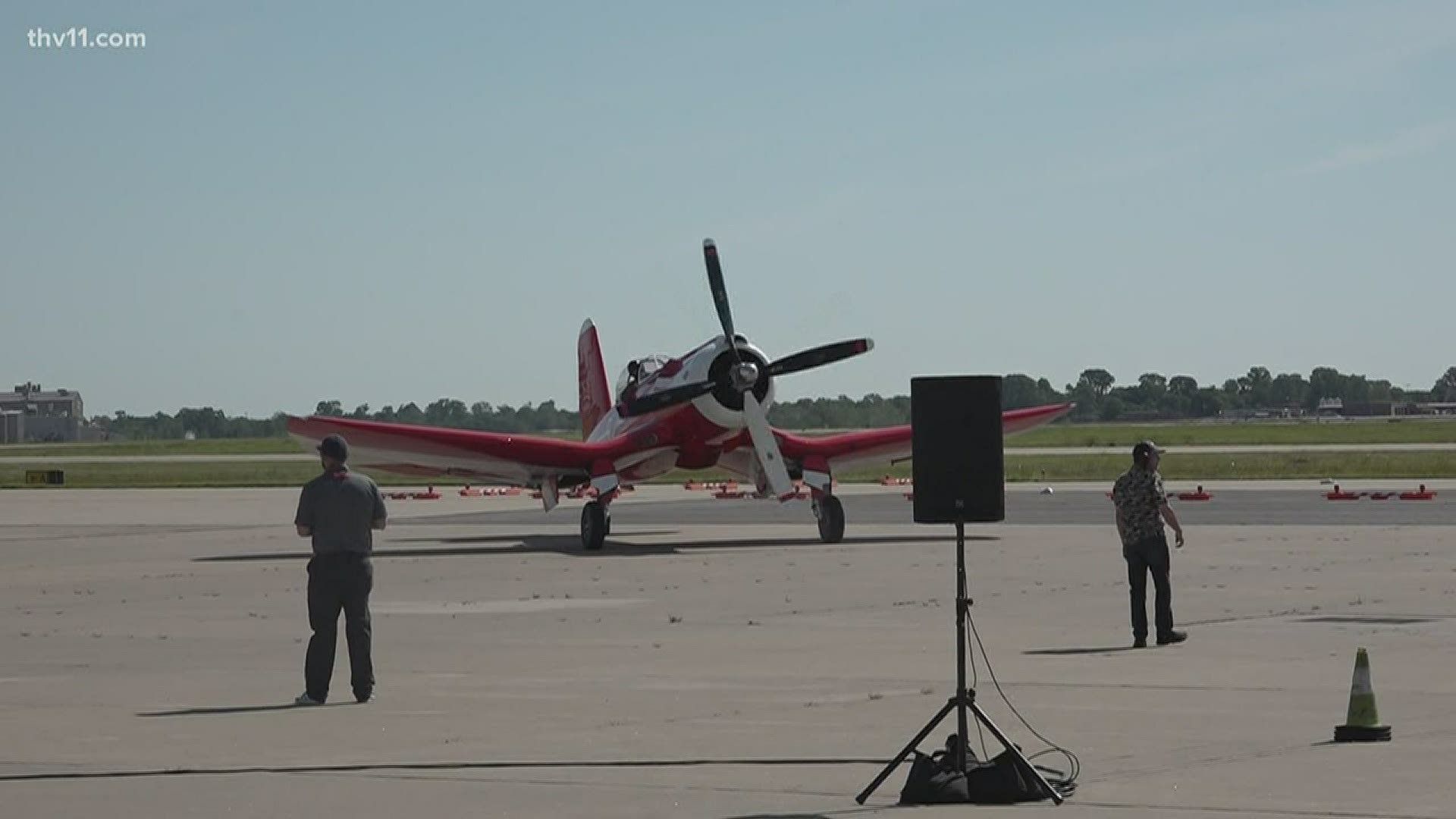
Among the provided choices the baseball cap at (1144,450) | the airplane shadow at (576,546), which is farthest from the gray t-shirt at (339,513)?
the airplane shadow at (576,546)

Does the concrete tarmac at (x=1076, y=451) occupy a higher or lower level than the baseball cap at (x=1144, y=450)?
higher

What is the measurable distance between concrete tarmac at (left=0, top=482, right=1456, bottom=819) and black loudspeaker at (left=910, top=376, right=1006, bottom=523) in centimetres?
134

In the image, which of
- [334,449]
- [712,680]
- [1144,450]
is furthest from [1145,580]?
[334,449]

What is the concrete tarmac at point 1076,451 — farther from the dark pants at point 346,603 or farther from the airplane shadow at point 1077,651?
the dark pants at point 346,603

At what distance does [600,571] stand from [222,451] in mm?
119616

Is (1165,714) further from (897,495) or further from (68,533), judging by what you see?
(897,495)

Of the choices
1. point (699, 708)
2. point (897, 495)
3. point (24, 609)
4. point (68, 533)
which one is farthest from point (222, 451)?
point (699, 708)

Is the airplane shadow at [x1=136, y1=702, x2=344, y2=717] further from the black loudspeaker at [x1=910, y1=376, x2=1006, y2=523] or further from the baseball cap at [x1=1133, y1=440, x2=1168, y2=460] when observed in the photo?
the baseball cap at [x1=1133, y1=440, x2=1168, y2=460]

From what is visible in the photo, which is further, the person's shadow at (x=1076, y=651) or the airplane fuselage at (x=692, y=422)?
the airplane fuselage at (x=692, y=422)

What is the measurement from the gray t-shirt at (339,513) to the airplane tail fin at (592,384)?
27.8 metres

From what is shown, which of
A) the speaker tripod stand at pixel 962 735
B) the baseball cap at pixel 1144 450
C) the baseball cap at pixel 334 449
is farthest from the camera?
the baseball cap at pixel 1144 450

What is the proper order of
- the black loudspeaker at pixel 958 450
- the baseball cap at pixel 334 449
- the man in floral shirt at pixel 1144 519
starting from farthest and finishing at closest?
the man in floral shirt at pixel 1144 519 → the baseball cap at pixel 334 449 → the black loudspeaker at pixel 958 450

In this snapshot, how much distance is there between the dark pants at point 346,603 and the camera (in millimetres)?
14773

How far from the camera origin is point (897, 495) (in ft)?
193
